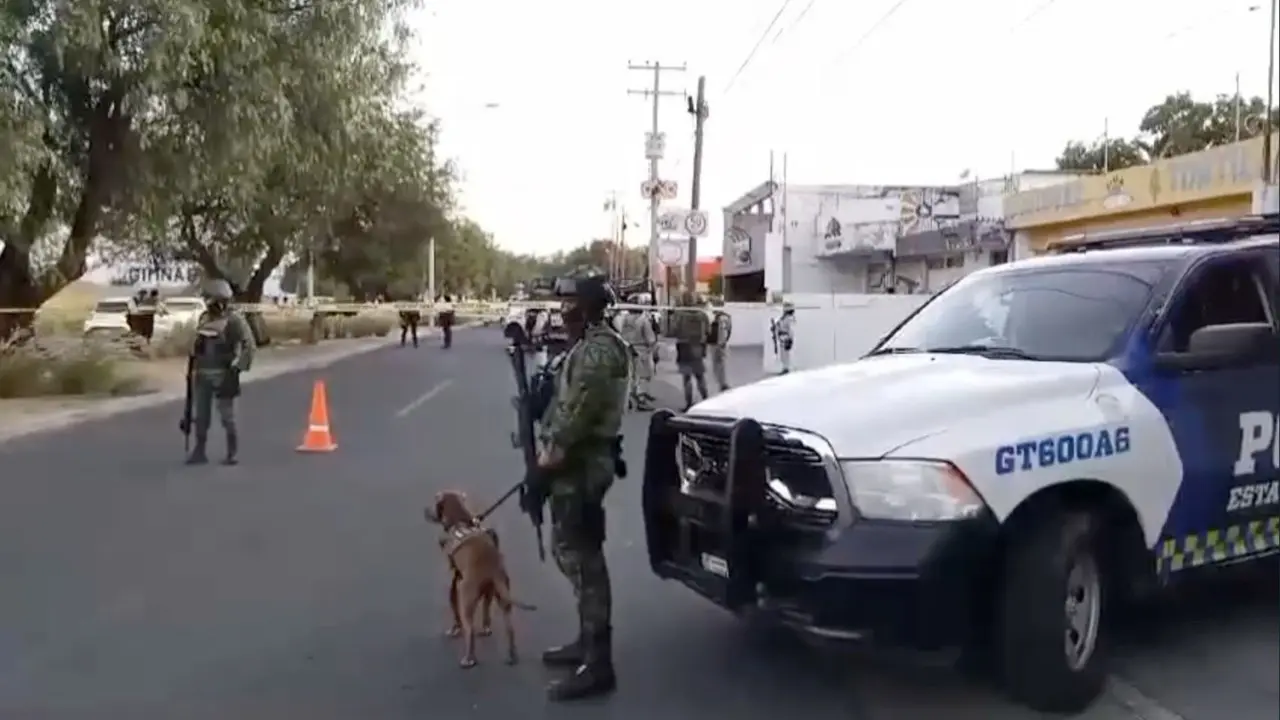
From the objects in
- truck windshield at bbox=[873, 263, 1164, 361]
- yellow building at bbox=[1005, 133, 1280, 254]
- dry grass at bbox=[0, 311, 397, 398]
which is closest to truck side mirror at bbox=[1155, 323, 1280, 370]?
truck windshield at bbox=[873, 263, 1164, 361]

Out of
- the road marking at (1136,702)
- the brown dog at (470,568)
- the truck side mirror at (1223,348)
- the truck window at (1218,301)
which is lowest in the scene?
the road marking at (1136,702)

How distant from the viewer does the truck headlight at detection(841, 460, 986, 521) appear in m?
5.09

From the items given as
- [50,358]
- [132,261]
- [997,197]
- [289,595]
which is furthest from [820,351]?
[132,261]

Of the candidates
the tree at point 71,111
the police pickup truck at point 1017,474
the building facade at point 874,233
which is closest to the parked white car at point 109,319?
the tree at point 71,111

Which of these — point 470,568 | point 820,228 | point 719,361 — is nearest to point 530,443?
point 470,568

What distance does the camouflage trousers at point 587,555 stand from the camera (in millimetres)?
5820

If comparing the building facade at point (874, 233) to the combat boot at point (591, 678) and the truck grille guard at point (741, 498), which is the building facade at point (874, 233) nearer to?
the truck grille guard at point (741, 498)

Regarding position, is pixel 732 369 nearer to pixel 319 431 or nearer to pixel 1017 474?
pixel 319 431

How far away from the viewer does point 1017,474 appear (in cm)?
520

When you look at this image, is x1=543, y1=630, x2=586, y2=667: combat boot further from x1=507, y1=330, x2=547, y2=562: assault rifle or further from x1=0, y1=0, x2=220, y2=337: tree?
x1=0, y1=0, x2=220, y2=337: tree

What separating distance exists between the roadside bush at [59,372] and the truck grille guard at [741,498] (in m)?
19.8

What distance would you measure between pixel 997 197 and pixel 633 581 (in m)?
36.6

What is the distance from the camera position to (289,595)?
7734 millimetres

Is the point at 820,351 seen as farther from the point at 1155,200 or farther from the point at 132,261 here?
the point at 132,261
